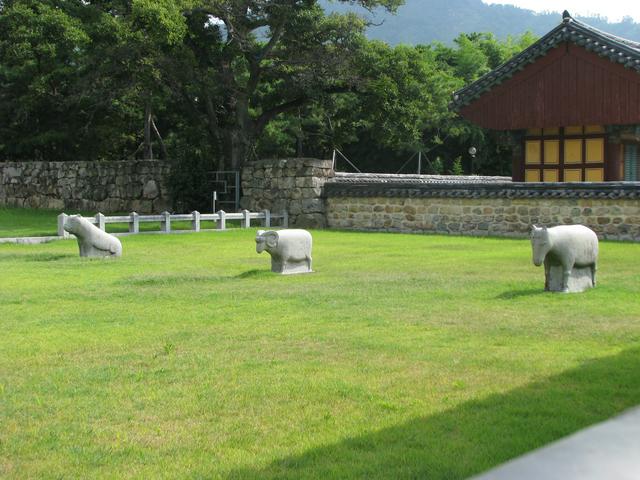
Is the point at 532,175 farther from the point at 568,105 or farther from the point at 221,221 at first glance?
the point at 221,221

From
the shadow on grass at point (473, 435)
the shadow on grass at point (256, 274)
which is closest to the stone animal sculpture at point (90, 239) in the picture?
the shadow on grass at point (256, 274)

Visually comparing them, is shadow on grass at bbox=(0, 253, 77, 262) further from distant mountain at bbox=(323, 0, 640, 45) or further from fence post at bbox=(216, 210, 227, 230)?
distant mountain at bbox=(323, 0, 640, 45)

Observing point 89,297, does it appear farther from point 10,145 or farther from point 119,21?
point 10,145

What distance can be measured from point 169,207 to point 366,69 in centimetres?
875

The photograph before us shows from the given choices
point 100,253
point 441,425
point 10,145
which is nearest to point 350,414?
point 441,425

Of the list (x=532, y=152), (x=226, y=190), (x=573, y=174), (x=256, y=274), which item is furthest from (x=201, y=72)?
(x=256, y=274)

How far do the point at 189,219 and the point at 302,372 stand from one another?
691 inches

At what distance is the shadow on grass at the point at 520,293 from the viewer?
10.1m

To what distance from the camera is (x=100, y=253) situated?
615 inches

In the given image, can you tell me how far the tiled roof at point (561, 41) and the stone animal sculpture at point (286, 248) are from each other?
13676mm

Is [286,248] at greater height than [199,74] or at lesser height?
lesser

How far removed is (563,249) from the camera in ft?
33.2

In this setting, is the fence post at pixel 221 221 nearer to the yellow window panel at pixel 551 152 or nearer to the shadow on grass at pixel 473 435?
the yellow window panel at pixel 551 152

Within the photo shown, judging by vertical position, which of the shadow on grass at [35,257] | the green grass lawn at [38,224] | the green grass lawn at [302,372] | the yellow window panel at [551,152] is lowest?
the green grass lawn at [302,372]
